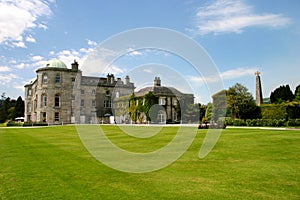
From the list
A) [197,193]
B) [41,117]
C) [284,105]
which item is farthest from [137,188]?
[41,117]

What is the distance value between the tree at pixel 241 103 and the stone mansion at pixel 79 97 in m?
13.8

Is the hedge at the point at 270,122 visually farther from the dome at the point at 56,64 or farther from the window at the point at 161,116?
the dome at the point at 56,64

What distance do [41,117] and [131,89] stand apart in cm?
2107

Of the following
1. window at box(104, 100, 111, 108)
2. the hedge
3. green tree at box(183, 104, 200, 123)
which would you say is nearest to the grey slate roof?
green tree at box(183, 104, 200, 123)

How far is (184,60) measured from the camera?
14781 millimetres

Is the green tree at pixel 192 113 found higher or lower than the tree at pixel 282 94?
lower

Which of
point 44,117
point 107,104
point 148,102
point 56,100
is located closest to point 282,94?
point 148,102

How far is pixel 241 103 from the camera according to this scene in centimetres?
4234

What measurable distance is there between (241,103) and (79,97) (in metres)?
38.9

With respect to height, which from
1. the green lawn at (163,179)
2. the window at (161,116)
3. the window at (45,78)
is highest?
the window at (45,78)

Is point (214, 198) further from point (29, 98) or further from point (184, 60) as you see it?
point (29, 98)

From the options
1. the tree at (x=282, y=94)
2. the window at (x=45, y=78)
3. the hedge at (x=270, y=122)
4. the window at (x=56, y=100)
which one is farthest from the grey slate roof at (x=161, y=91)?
the tree at (x=282, y=94)

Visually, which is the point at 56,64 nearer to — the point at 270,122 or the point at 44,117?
the point at 44,117

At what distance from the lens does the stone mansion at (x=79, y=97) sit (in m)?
56.7
